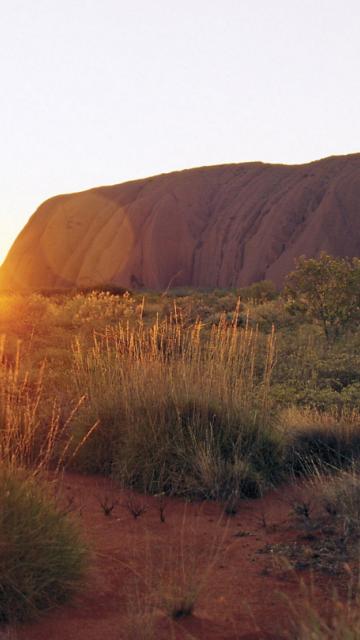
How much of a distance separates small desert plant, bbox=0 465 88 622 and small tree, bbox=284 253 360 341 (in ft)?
41.6

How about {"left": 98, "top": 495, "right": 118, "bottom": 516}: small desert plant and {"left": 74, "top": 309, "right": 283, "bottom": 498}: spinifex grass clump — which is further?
{"left": 74, "top": 309, "right": 283, "bottom": 498}: spinifex grass clump

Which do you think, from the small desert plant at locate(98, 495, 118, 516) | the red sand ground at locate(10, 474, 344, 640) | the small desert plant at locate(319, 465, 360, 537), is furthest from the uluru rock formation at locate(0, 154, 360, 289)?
the small desert plant at locate(319, 465, 360, 537)

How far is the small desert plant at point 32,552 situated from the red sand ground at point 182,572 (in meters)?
0.10

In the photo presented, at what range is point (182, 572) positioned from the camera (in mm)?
4406

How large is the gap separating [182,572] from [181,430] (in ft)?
7.42

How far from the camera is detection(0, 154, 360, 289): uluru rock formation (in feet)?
158

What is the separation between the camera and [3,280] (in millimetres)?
65188

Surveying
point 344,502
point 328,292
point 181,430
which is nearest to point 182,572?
point 344,502

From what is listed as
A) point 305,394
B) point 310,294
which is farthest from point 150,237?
point 305,394

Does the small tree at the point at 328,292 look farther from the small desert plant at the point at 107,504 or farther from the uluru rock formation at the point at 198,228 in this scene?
the uluru rock formation at the point at 198,228

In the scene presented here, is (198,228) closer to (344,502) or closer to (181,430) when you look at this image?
(181,430)

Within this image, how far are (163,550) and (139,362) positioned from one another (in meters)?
2.71

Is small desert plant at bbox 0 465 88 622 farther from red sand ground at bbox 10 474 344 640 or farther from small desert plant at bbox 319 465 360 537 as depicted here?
small desert plant at bbox 319 465 360 537

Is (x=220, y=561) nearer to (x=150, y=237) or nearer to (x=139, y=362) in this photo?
(x=139, y=362)
